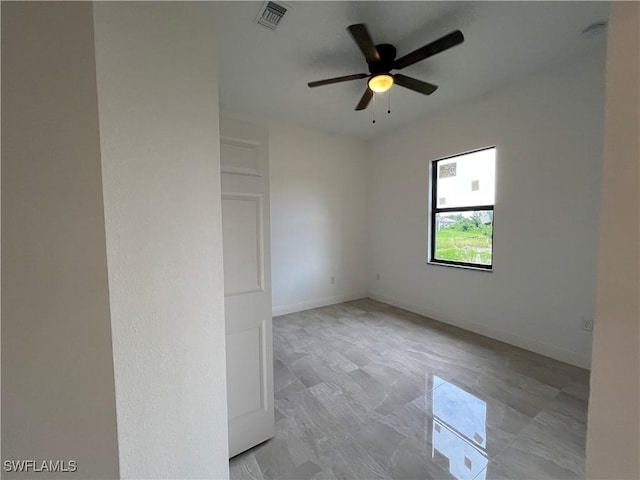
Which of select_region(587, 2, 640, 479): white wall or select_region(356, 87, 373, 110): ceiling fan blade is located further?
select_region(356, 87, 373, 110): ceiling fan blade

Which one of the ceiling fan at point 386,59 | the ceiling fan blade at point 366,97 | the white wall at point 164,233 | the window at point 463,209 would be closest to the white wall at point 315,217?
the window at point 463,209

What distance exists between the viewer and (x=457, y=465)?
136 cm

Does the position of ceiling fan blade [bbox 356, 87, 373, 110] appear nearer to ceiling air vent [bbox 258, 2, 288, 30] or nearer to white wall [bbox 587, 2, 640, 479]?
ceiling air vent [bbox 258, 2, 288, 30]

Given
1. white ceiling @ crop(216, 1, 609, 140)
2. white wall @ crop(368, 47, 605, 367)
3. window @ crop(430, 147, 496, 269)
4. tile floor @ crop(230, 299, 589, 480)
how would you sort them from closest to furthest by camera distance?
1. tile floor @ crop(230, 299, 589, 480)
2. white ceiling @ crop(216, 1, 609, 140)
3. white wall @ crop(368, 47, 605, 367)
4. window @ crop(430, 147, 496, 269)

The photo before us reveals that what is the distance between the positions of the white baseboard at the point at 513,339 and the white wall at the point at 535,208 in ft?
0.03

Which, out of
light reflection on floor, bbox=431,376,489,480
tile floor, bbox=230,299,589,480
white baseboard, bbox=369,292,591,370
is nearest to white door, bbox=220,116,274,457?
tile floor, bbox=230,299,589,480

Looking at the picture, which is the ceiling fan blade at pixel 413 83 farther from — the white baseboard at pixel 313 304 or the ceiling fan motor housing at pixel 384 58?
the white baseboard at pixel 313 304

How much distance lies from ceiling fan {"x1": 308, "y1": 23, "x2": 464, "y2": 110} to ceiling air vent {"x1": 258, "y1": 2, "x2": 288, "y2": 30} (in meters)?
0.51

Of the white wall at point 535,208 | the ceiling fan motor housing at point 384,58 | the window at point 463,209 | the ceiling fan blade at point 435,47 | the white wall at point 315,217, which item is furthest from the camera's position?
the white wall at point 315,217

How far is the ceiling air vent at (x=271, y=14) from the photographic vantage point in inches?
67.0

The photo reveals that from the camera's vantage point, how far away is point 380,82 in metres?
2.15

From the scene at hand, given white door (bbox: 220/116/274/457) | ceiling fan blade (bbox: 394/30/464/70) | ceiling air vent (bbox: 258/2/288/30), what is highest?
ceiling air vent (bbox: 258/2/288/30)

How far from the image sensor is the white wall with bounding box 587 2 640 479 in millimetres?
352

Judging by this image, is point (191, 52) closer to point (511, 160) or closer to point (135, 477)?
point (135, 477)
